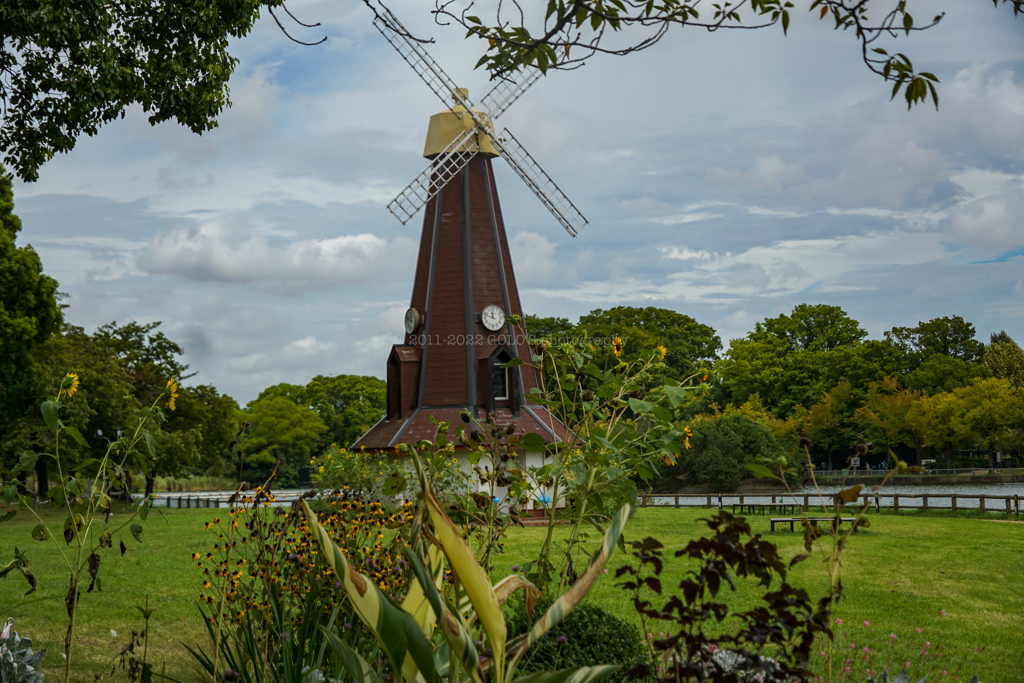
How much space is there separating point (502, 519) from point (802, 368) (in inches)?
1478

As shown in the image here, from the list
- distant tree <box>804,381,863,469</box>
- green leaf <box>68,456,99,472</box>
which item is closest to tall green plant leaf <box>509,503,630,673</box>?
green leaf <box>68,456,99,472</box>

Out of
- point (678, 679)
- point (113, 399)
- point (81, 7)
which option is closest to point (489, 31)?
point (678, 679)

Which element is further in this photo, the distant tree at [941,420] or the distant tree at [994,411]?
the distant tree at [941,420]

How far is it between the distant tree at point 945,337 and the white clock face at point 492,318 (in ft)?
87.6

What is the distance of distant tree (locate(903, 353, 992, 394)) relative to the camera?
1355 inches

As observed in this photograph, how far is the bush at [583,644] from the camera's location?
406 centimetres

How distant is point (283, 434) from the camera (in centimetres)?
4509

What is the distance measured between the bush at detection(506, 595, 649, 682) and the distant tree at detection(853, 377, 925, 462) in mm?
28188

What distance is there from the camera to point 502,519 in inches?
172

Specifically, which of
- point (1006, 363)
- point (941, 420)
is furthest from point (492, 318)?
point (1006, 363)

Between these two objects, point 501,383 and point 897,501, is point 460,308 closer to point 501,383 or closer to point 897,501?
point 501,383

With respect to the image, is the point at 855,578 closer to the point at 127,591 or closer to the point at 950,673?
the point at 950,673

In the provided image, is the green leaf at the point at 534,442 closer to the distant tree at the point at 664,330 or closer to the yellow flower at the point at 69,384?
the yellow flower at the point at 69,384

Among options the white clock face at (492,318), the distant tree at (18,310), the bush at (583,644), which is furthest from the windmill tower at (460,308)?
the bush at (583,644)
